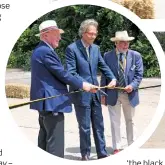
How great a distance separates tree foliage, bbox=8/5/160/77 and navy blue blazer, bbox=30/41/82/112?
26 cm

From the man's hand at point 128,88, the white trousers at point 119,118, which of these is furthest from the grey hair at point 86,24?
the white trousers at point 119,118

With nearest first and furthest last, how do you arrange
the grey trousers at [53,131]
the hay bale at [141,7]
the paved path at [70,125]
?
the grey trousers at [53,131]
the hay bale at [141,7]
the paved path at [70,125]

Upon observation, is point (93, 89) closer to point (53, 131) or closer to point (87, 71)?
point (87, 71)

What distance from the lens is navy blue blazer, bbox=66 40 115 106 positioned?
371cm

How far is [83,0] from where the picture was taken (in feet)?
11.7

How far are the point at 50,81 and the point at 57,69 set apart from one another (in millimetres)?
130

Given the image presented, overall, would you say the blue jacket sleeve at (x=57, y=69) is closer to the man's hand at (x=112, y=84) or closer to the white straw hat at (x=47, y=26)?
the white straw hat at (x=47, y=26)

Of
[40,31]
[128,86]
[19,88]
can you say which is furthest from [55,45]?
[19,88]

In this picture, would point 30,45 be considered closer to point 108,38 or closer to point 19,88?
point 108,38

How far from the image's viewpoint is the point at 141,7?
12.3ft

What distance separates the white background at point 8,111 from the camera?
349 centimetres

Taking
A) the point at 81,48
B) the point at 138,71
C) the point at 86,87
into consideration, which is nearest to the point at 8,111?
the point at 86,87

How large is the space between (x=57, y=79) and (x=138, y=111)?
2.44 meters

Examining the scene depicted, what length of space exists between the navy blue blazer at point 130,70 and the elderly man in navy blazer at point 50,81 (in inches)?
15.5
